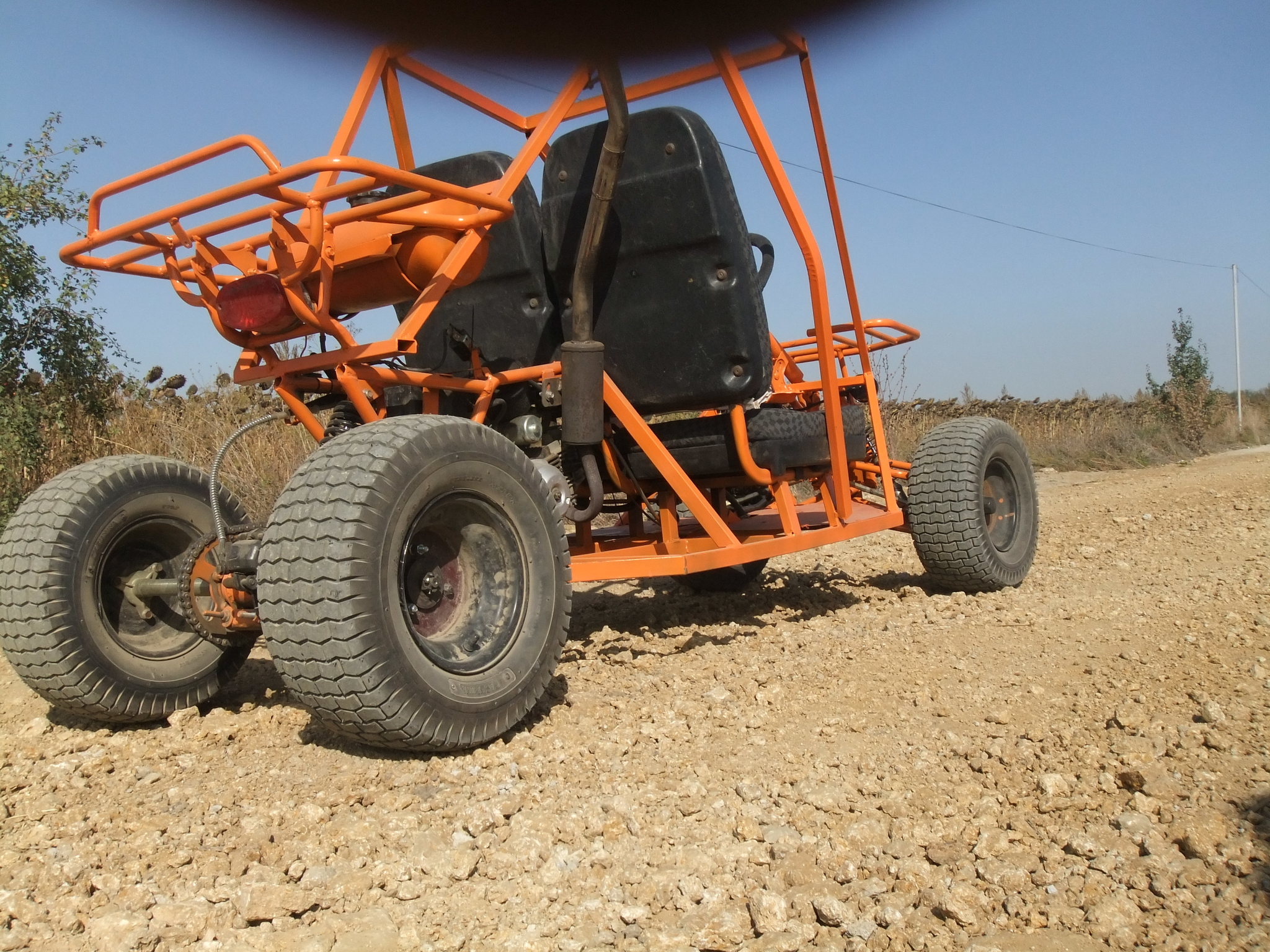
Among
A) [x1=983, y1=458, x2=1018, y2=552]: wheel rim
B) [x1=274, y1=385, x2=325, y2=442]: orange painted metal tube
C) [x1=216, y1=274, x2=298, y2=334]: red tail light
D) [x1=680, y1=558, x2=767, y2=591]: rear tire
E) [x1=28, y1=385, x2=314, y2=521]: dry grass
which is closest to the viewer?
[x1=216, y1=274, x2=298, y2=334]: red tail light

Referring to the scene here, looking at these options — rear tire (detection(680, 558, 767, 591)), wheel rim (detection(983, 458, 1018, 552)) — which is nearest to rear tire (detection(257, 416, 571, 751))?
Result: rear tire (detection(680, 558, 767, 591))

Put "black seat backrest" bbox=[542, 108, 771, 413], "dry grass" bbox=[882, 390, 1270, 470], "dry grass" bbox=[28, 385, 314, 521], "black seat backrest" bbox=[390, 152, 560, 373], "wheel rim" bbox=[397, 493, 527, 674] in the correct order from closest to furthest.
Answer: "wheel rim" bbox=[397, 493, 527, 674]
"black seat backrest" bbox=[542, 108, 771, 413]
"black seat backrest" bbox=[390, 152, 560, 373]
"dry grass" bbox=[28, 385, 314, 521]
"dry grass" bbox=[882, 390, 1270, 470]

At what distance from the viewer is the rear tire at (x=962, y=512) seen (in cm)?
504

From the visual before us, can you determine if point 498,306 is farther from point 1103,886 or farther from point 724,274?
point 1103,886

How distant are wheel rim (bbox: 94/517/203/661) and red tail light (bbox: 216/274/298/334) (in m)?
0.73

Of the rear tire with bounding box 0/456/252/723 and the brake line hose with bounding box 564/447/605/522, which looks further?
the brake line hose with bounding box 564/447/605/522

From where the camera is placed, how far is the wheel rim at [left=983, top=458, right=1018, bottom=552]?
5.55 metres

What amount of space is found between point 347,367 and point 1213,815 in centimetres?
260

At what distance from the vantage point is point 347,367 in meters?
3.26

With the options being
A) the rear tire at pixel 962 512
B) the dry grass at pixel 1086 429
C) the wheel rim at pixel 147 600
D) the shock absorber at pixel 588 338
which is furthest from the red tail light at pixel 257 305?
the dry grass at pixel 1086 429

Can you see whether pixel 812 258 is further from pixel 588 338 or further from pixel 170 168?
pixel 170 168

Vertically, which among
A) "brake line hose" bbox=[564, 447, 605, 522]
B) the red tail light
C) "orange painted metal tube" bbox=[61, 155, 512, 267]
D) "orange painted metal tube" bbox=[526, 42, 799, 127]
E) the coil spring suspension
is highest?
"orange painted metal tube" bbox=[526, 42, 799, 127]

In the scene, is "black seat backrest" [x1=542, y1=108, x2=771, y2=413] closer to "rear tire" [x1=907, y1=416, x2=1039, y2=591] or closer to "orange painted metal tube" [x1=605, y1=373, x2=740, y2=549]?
"orange painted metal tube" [x1=605, y1=373, x2=740, y2=549]

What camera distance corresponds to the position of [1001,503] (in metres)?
5.68
